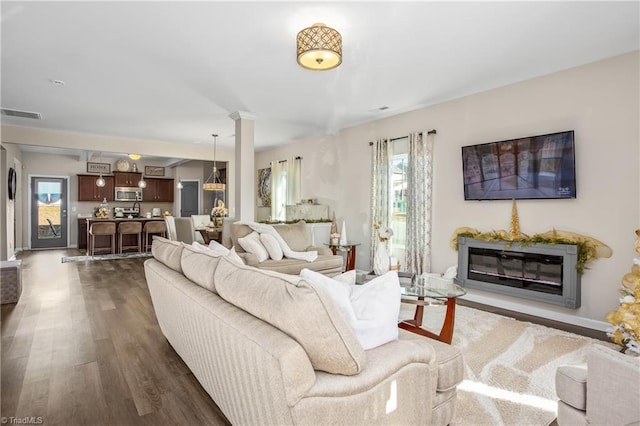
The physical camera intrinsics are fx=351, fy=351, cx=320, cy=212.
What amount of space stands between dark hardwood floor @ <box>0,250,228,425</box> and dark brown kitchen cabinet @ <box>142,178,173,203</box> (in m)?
7.00

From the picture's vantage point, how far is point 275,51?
3357 mm

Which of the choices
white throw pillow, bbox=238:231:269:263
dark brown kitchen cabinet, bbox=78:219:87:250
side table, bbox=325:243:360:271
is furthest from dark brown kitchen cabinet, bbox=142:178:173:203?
white throw pillow, bbox=238:231:269:263

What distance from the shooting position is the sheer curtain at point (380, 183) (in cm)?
570

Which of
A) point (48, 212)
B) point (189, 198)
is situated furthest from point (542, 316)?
point (48, 212)

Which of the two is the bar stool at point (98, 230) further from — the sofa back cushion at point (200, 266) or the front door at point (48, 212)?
the sofa back cushion at point (200, 266)

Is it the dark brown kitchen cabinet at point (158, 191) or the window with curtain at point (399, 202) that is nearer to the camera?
the window with curtain at point (399, 202)

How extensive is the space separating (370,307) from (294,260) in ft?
10.0

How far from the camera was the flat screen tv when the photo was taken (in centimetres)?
373

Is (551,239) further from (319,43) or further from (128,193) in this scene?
(128,193)

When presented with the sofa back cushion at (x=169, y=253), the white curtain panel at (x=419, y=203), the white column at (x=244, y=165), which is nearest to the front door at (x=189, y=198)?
→ the white column at (x=244, y=165)

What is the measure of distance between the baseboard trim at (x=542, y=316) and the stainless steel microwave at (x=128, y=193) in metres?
10.1

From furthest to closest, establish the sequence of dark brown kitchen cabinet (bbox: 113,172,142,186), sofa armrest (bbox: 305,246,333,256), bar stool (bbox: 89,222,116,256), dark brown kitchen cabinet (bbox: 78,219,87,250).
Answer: dark brown kitchen cabinet (bbox: 113,172,142,186) < dark brown kitchen cabinet (bbox: 78,219,87,250) < bar stool (bbox: 89,222,116,256) < sofa armrest (bbox: 305,246,333,256)

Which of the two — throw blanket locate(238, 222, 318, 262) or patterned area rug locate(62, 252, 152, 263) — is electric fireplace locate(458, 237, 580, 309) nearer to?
throw blanket locate(238, 222, 318, 262)

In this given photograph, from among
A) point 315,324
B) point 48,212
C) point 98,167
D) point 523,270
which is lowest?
point 523,270
